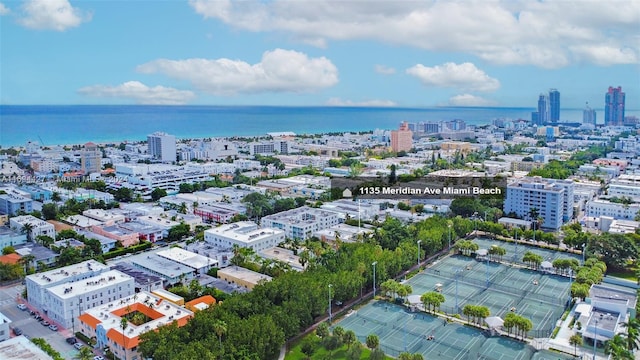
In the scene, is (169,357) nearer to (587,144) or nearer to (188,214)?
(188,214)

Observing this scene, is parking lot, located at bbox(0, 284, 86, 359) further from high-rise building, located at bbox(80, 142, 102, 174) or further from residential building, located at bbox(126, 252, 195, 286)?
high-rise building, located at bbox(80, 142, 102, 174)

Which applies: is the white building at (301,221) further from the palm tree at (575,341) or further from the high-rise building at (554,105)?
the high-rise building at (554,105)

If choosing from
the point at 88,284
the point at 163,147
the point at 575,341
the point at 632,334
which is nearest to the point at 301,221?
the point at 88,284

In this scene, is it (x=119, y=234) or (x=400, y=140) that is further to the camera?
(x=400, y=140)

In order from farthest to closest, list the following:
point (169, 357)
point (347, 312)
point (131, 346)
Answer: point (347, 312) → point (131, 346) → point (169, 357)

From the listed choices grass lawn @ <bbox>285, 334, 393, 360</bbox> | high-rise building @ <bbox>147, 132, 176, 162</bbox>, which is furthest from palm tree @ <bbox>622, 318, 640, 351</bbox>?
high-rise building @ <bbox>147, 132, 176, 162</bbox>

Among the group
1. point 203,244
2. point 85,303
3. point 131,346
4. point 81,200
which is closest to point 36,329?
point 85,303

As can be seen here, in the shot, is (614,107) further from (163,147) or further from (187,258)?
(187,258)
